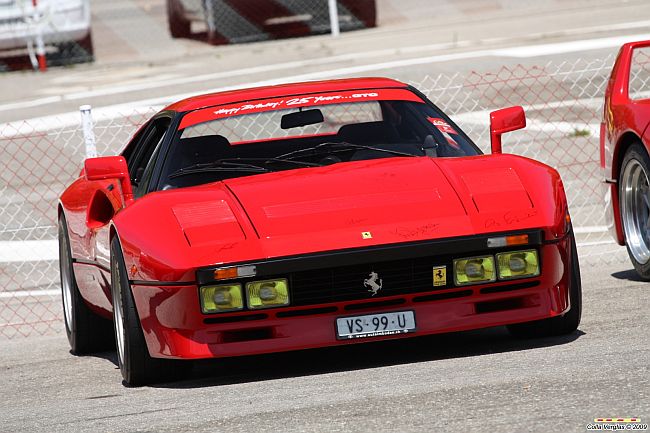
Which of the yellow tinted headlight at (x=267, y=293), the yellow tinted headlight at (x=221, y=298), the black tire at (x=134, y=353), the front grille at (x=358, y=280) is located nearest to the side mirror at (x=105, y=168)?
the black tire at (x=134, y=353)

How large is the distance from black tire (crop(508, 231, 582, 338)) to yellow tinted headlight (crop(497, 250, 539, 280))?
0.28m

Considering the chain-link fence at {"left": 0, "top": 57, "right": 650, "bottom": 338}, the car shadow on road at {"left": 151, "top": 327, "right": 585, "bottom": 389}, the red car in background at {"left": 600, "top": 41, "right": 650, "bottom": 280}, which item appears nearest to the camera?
the car shadow on road at {"left": 151, "top": 327, "right": 585, "bottom": 389}

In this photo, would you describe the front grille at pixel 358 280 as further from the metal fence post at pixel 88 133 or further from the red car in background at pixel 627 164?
the metal fence post at pixel 88 133

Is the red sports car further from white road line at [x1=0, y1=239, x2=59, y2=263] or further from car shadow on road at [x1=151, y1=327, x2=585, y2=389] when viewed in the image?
white road line at [x1=0, y1=239, x2=59, y2=263]

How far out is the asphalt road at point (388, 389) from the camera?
4.99 metres

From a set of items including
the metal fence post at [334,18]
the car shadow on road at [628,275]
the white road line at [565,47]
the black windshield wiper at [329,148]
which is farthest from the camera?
the metal fence post at [334,18]

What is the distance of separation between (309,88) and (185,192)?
51.1 inches

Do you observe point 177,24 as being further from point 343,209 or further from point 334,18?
point 343,209

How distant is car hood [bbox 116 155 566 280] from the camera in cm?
612

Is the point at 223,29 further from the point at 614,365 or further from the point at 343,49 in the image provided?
the point at 614,365

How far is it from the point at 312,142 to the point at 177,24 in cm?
1633

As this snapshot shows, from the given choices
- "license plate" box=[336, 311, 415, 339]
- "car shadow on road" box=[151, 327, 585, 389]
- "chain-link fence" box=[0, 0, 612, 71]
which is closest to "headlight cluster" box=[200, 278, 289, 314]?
"license plate" box=[336, 311, 415, 339]

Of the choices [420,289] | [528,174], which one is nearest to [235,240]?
[420,289]

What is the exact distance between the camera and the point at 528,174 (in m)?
6.60
